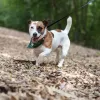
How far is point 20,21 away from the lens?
107ft

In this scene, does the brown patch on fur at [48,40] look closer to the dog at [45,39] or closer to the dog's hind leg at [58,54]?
the dog at [45,39]

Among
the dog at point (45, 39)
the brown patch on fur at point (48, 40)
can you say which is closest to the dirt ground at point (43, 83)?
the dog at point (45, 39)

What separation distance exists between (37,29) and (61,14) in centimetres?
2104

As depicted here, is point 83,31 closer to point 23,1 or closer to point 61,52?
point 23,1

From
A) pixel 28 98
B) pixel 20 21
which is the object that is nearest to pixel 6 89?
pixel 28 98

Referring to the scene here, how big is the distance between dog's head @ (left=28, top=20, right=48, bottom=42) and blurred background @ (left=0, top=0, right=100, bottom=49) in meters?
18.3

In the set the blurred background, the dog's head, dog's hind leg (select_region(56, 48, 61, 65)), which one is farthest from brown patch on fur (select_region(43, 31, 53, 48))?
the blurred background

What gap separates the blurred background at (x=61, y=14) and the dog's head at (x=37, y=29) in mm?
18319

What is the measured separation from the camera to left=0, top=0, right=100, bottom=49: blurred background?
26439mm

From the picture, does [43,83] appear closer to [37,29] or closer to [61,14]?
[37,29]

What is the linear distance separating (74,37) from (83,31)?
3.31ft

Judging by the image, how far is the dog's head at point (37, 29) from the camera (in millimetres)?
6078

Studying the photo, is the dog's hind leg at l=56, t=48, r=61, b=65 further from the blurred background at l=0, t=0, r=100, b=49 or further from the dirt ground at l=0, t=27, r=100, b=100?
the blurred background at l=0, t=0, r=100, b=49

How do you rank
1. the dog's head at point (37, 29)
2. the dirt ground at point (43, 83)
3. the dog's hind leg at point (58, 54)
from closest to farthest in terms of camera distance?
the dirt ground at point (43, 83)
the dog's head at point (37, 29)
the dog's hind leg at point (58, 54)
